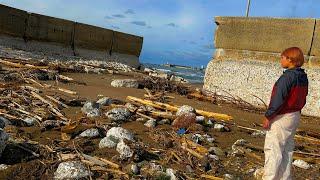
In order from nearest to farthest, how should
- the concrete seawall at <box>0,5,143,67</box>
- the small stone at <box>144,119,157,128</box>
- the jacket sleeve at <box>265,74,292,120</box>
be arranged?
the jacket sleeve at <box>265,74,292,120</box>, the small stone at <box>144,119,157,128</box>, the concrete seawall at <box>0,5,143,67</box>

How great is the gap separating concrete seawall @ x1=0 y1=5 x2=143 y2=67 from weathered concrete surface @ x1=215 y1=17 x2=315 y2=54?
9451 millimetres

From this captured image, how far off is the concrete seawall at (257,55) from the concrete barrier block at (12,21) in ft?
30.9

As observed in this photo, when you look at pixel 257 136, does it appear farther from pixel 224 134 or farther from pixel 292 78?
pixel 292 78

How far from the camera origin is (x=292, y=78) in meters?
5.15

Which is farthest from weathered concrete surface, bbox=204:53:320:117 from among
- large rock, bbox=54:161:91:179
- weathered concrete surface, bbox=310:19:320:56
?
large rock, bbox=54:161:91:179

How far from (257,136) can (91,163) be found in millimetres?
3494

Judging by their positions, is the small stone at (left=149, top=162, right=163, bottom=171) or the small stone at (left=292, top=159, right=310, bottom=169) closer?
the small stone at (left=149, top=162, right=163, bottom=171)

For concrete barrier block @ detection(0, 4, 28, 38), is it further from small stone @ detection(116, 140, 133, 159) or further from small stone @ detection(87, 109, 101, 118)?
small stone @ detection(116, 140, 133, 159)

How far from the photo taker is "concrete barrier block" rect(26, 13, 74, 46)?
18984mm

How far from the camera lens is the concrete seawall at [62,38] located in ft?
59.5

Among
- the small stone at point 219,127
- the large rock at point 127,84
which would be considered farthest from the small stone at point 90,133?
→ the large rock at point 127,84

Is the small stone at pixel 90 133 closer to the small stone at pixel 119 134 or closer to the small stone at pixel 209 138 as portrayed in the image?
the small stone at pixel 119 134

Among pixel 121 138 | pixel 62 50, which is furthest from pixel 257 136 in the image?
pixel 62 50

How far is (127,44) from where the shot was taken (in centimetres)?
2462
